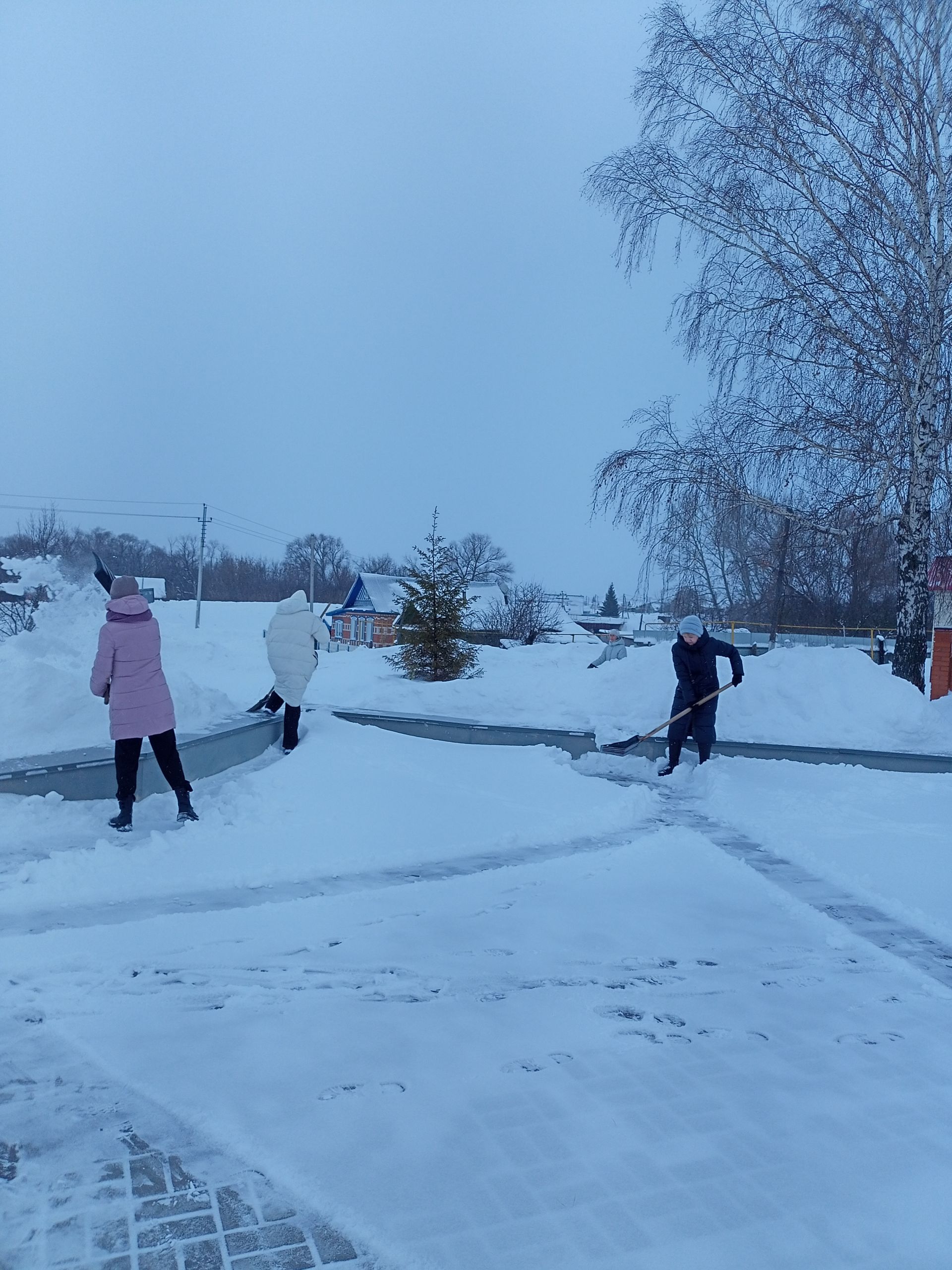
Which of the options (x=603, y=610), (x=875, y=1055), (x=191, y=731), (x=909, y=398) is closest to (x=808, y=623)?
(x=909, y=398)

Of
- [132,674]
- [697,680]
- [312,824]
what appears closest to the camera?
[132,674]

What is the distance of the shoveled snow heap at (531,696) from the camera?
7102mm

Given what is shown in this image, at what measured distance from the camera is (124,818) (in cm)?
558

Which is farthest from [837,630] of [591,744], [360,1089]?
[360,1089]

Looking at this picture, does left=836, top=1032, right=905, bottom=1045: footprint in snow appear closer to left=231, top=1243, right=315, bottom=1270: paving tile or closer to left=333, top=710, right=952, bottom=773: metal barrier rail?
left=231, top=1243, right=315, bottom=1270: paving tile

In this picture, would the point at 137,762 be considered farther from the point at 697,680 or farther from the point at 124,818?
the point at 697,680

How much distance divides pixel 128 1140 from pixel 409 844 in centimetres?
325

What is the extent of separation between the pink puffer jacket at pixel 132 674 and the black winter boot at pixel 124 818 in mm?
382

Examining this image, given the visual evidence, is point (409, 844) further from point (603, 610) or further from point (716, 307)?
point (603, 610)

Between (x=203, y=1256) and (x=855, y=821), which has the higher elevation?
(x=855, y=821)

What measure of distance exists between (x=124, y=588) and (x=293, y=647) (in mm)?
2434

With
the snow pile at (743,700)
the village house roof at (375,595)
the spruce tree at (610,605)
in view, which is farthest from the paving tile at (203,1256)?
the spruce tree at (610,605)

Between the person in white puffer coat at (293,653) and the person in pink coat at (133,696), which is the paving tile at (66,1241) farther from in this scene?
the person in white puffer coat at (293,653)

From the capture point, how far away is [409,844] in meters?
5.69
